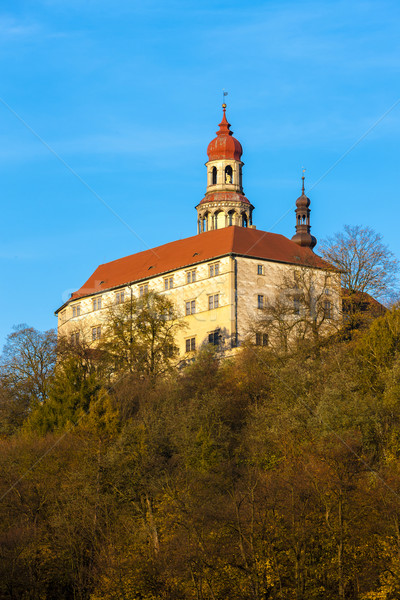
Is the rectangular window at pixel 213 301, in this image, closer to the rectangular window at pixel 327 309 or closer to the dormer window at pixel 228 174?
the rectangular window at pixel 327 309

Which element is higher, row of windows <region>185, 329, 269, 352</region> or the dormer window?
the dormer window

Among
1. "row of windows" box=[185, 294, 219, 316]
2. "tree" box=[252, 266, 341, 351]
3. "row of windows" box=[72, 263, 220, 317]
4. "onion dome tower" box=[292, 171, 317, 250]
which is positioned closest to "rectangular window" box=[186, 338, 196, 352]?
"row of windows" box=[185, 294, 219, 316]

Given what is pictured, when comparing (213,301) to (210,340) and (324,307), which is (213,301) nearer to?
(210,340)

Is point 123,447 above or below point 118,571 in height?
above

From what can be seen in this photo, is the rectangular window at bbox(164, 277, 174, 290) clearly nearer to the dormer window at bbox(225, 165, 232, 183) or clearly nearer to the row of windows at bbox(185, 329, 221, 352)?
the row of windows at bbox(185, 329, 221, 352)

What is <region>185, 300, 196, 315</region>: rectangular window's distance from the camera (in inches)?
3063

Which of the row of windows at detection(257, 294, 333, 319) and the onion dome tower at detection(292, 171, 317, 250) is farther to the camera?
the onion dome tower at detection(292, 171, 317, 250)

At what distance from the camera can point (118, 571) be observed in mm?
41188

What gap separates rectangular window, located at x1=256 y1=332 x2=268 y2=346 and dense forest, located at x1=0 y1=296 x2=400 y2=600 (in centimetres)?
180

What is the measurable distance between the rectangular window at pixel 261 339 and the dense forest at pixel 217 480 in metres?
1.80

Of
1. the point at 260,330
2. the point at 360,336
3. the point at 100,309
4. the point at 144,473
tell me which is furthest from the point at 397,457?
the point at 100,309

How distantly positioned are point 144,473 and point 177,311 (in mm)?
31114

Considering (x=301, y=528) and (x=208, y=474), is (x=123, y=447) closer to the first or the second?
(x=208, y=474)

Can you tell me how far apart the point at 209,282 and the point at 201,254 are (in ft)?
12.1
